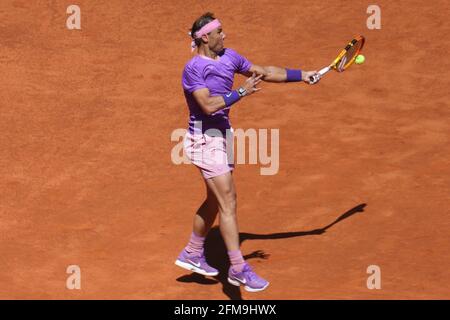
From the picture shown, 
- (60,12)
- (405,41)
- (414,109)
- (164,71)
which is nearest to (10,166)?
(164,71)

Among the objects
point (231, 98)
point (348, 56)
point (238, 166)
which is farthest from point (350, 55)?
point (231, 98)

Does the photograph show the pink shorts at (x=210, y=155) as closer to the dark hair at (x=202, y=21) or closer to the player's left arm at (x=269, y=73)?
the player's left arm at (x=269, y=73)

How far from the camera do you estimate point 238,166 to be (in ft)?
40.5

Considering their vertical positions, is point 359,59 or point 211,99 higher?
point 359,59

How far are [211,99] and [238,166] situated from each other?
316 centimetres

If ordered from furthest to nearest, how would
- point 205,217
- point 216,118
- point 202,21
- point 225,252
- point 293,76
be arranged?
point 225,252
point 293,76
point 205,217
point 216,118
point 202,21

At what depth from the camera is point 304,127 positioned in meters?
13.2

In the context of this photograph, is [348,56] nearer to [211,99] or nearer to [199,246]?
[211,99]

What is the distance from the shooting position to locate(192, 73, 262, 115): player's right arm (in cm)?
924

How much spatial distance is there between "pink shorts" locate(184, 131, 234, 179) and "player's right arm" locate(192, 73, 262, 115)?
0.38 m

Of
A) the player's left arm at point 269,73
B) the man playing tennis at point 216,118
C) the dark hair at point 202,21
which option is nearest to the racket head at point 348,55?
the player's left arm at point 269,73

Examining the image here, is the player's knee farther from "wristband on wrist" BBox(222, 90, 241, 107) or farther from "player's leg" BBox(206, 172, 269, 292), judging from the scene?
"wristband on wrist" BBox(222, 90, 241, 107)

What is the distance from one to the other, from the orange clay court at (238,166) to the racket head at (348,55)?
5.02ft

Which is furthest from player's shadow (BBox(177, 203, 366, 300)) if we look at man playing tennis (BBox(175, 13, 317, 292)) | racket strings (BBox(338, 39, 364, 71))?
racket strings (BBox(338, 39, 364, 71))
